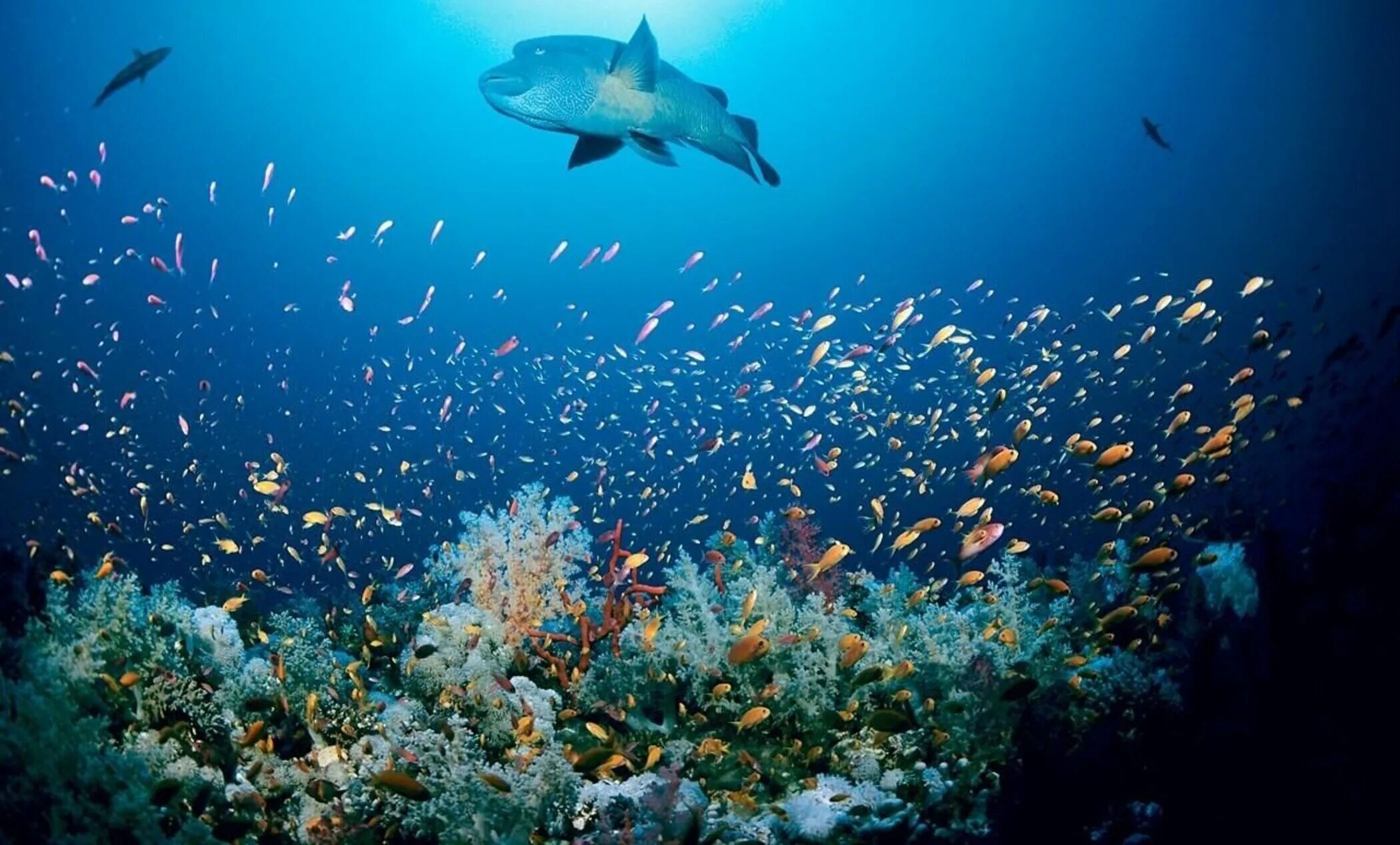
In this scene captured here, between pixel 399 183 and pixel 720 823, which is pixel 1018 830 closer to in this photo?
pixel 720 823

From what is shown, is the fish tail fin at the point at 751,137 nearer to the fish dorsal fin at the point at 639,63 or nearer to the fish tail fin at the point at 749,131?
the fish tail fin at the point at 749,131

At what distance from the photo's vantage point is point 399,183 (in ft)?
242

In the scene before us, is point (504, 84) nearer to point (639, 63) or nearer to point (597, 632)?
point (639, 63)

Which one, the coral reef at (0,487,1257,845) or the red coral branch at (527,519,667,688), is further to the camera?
the red coral branch at (527,519,667,688)

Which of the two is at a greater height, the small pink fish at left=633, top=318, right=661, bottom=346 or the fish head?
the small pink fish at left=633, top=318, right=661, bottom=346

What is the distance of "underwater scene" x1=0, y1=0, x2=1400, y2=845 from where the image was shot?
375 centimetres

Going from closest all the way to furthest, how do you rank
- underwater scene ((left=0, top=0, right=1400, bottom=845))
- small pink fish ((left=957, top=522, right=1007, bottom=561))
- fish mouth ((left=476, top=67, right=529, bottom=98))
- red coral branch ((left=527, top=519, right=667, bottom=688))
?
fish mouth ((left=476, top=67, right=529, bottom=98)), underwater scene ((left=0, top=0, right=1400, bottom=845)), red coral branch ((left=527, top=519, right=667, bottom=688)), small pink fish ((left=957, top=522, right=1007, bottom=561))

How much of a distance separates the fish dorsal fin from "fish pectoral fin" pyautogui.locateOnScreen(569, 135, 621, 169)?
1.18 feet

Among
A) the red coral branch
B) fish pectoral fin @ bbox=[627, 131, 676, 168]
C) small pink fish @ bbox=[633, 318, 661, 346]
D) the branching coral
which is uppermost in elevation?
small pink fish @ bbox=[633, 318, 661, 346]

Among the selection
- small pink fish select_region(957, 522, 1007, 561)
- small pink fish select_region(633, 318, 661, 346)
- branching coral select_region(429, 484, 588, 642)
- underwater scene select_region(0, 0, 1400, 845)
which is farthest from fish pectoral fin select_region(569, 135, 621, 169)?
small pink fish select_region(633, 318, 661, 346)

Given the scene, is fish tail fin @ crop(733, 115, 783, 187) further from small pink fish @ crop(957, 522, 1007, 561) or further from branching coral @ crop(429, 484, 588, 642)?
branching coral @ crop(429, 484, 588, 642)

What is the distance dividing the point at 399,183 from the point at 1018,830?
83.9 meters

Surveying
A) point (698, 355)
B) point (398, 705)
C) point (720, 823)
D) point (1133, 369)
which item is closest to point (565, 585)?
point (398, 705)

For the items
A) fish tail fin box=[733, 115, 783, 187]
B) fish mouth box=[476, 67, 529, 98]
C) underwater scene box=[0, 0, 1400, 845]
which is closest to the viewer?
fish mouth box=[476, 67, 529, 98]
